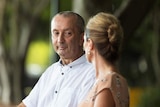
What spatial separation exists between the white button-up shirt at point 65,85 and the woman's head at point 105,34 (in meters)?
0.44

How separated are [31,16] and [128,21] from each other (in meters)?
9.40

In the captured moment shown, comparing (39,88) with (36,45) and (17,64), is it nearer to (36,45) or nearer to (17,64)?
(17,64)

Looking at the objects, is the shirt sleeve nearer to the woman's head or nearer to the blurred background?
the woman's head

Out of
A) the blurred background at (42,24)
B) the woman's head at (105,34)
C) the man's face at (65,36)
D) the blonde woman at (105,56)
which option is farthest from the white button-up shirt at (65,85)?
the blurred background at (42,24)

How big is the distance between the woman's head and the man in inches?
17.4

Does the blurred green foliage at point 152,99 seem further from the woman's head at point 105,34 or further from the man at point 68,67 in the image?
the woman's head at point 105,34

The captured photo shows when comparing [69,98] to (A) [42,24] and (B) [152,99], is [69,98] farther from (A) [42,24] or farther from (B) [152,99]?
(A) [42,24]

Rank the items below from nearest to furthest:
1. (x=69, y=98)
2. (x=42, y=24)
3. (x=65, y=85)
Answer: (x=69, y=98) < (x=65, y=85) < (x=42, y=24)

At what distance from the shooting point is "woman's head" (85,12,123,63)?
169 inches

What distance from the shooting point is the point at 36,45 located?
31547 mm

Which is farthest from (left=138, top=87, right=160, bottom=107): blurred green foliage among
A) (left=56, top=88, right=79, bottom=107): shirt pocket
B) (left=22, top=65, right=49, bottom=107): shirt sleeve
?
(left=56, top=88, right=79, bottom=107): shirt pocket

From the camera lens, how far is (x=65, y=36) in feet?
15.7

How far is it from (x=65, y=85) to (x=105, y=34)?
707mm

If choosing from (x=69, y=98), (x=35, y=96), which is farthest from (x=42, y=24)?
(x=69, y=98)
